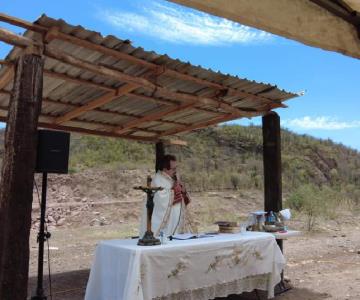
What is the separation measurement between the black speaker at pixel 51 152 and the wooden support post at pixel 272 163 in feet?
12.2

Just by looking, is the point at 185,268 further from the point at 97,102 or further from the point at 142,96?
the point at 97,102

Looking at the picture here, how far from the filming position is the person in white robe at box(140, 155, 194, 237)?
6395 millimetres

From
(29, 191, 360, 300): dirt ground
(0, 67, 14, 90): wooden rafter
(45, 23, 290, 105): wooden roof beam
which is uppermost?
(45, 23, 290, 105): wooden roof beam

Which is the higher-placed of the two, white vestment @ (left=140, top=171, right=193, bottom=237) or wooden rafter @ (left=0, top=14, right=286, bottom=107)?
wooden rafter @ (left=0, top=14, right=286, bottom=107)

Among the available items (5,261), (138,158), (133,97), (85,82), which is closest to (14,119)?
(5,261)

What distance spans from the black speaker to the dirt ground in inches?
97.6

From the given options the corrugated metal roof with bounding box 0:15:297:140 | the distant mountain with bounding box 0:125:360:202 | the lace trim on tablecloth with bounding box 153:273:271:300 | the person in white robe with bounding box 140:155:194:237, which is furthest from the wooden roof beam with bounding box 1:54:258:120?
the distant mountain with bounding box 0:125:360:202

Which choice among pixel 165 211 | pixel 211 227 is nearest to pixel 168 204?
pixel 165 211

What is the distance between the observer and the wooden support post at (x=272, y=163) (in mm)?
7156

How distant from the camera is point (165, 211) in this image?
640cm

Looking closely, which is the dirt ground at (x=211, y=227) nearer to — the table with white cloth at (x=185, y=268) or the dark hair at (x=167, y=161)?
the table with white cloth at (x=185, y=268)

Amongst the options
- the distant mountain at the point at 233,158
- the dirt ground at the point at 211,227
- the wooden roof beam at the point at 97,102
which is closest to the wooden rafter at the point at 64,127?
the wooden roof beam at the point at 97,102

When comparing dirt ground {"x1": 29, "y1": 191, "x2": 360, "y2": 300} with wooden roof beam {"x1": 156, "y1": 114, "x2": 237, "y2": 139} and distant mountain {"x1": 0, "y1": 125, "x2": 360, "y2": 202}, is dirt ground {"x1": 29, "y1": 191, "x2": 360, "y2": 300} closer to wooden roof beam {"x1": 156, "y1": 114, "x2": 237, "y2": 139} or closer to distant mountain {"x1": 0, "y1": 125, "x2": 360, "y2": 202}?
wooden roof beam {"x1": 156, "y1": 114, "x2": 237, "y2": 139}

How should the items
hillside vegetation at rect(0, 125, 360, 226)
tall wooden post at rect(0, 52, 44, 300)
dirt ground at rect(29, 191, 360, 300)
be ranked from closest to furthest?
tall wooden post at rect(0, 52, 44, 300) < dirt ground at rect(29, 191, 360, 300) < hillside vegetation at rect(0, 125, 360, 226)
